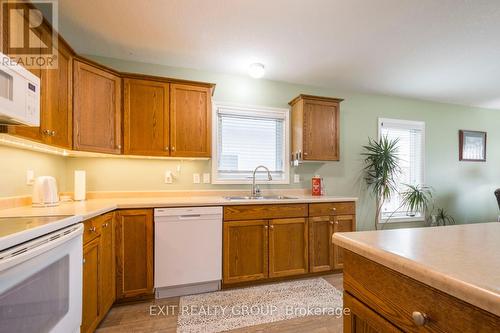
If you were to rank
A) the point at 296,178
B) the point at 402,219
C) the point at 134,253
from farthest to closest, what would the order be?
the point at 402,219
the point at 296,178
the point at 134,253

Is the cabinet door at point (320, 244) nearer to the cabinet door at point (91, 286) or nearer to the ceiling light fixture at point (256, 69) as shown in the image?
the ceiling light fixture at point (256, 69)

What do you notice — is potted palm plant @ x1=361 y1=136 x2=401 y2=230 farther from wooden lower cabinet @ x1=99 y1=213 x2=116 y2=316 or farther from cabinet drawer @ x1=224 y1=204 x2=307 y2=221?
wooden lower cabinet @ x1=99 y1=213 x2=116 y2=316

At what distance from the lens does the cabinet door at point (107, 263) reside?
1.82 m

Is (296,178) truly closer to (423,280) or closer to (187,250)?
(187,250)

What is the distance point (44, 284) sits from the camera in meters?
1.05

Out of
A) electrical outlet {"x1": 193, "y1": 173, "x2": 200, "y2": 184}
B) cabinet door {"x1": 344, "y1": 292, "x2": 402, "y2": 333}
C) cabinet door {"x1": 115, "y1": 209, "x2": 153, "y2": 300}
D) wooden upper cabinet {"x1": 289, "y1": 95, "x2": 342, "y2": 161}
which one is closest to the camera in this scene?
cabinet door {"x1": 344, "y1": 292, "x2": 402, "y2": 333}

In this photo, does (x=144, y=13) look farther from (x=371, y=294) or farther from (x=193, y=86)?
(x=371, y=294)

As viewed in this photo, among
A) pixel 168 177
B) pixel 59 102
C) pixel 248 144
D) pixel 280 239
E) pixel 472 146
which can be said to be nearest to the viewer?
pixel 59 102

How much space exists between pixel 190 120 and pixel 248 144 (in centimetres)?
89

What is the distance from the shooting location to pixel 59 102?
1.87m

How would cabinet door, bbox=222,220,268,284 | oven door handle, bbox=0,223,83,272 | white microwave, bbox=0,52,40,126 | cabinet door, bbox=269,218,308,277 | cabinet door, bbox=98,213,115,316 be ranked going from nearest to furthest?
oven door handle, bbox=0,223,83,272 < white microwave, bbox=0,52,40,126 < cabinet door, bbox=98,213,115,316 < cabinet door, bbox=222,220,268,284 < cabinet door, bbox=269,218,308,277

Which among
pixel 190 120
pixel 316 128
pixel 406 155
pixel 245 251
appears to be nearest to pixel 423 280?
pixel 245 251

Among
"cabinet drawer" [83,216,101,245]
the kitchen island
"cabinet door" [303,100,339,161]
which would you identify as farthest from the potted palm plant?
"cabinet drawer" [83,216,101,245]

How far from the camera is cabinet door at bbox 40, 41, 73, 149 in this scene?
1.69 m
